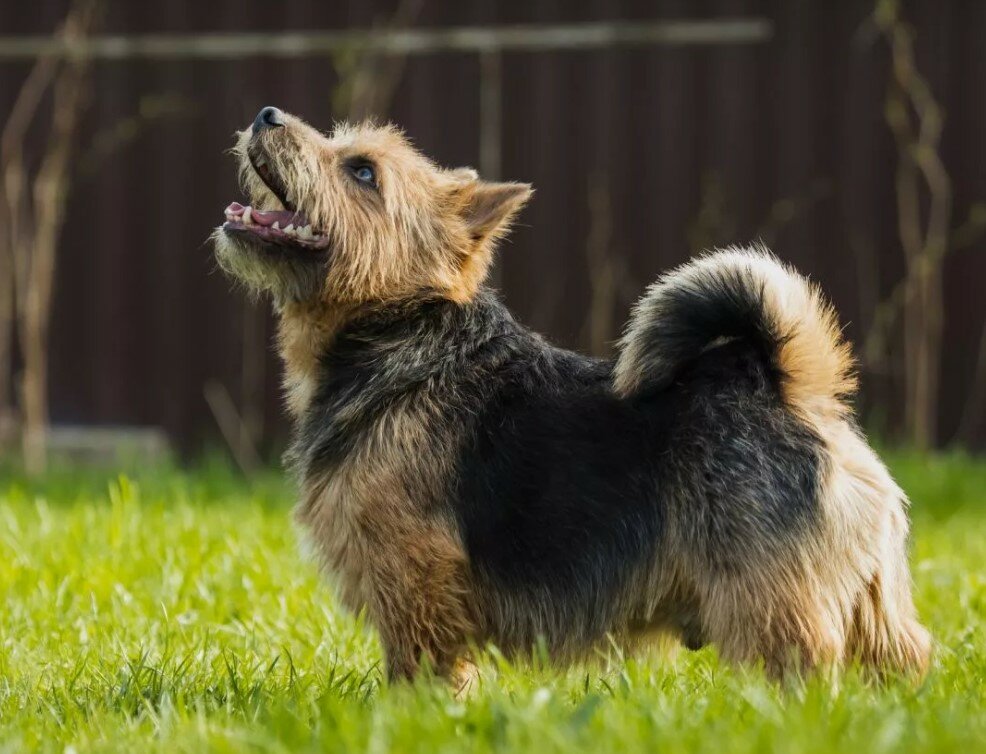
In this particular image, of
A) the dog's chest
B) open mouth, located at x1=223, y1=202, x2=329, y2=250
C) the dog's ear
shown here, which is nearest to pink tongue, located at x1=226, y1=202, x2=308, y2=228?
open mouth, located at x1=223, y1=202, x2=329, y2=250

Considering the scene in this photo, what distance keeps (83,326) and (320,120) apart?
217cm

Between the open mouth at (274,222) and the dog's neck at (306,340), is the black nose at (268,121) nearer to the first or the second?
the open mouth at (274,222)

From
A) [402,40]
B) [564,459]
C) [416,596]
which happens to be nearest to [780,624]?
[564,459]

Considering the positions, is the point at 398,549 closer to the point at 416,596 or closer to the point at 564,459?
the point at 416,596

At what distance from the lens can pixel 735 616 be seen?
3564 mm

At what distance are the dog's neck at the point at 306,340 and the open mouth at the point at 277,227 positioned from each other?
0.19 m

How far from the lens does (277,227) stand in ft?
13.8

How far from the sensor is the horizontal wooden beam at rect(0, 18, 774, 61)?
913 cm

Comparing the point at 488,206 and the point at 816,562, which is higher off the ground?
the point at 488,206

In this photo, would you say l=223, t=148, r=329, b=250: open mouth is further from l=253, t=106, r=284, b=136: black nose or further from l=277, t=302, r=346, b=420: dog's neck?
l=277, t=302, r=346, b=420: dog's neck

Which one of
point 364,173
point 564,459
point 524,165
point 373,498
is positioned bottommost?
point 373,498

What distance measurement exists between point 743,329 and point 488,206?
954 millimetres

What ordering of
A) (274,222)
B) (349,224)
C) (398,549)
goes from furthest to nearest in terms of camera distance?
(274,222)
(349,224)
(398,549)

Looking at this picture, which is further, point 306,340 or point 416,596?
point 306,340
